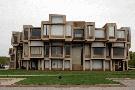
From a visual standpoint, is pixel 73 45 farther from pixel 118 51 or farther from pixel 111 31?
pixel 118 51

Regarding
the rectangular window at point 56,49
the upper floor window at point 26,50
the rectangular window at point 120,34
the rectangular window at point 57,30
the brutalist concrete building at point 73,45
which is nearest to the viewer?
the rectangular window at point 57,30

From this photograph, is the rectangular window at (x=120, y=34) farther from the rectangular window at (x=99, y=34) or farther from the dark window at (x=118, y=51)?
the rectangular window at (x=99, y=34)

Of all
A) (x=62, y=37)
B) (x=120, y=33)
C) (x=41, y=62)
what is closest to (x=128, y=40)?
(x=120, y=33)

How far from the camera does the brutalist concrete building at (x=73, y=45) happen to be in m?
73.2

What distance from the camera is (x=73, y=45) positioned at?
76625 mm

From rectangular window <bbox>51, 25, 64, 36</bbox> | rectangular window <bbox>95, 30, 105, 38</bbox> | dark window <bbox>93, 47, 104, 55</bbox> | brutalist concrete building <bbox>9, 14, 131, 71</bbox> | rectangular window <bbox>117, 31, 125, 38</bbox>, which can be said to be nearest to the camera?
rectangular window <bbox>51, 25, 64, 36</bbox>

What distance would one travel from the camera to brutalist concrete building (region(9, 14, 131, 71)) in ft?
240

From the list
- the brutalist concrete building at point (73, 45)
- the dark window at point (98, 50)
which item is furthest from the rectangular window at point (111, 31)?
the dark window at point (98, 50)

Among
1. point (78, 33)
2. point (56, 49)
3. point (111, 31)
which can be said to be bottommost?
point (56, 49)

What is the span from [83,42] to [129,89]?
53151 mm

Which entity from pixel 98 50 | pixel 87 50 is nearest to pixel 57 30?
pixel 87 50

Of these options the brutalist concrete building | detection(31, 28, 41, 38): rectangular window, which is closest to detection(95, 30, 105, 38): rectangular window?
the brutalist concrete building

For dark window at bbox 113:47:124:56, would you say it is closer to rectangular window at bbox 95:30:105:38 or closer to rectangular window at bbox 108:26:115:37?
rectangular window at bbox 108:26:115:37

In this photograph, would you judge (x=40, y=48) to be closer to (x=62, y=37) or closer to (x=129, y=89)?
(x=62, y=37)
